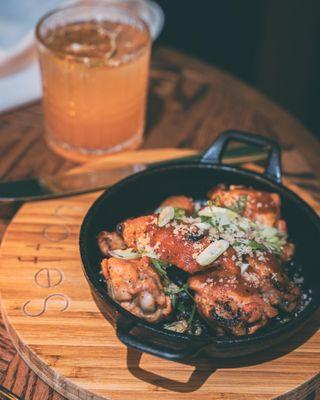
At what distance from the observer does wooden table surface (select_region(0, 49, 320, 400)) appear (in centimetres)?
202

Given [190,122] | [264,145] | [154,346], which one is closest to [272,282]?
[154,346]

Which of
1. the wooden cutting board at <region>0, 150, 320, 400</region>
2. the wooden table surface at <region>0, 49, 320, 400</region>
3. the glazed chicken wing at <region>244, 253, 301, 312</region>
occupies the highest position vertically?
the glazed chicken wing at <region>244, 253, 301, 312</region>

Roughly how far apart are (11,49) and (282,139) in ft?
3.76

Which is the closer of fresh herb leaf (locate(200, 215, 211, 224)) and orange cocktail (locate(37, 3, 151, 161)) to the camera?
fresh herb leaf (locate(200, 215, 211, 224))

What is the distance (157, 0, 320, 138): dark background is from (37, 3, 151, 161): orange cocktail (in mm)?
1668

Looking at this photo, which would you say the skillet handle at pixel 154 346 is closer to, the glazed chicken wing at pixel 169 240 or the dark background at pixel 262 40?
the glazed chicken wing at pixel 169 240

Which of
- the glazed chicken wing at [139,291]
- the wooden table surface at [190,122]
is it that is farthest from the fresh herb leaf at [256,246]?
the wooden table surface at [190,122]

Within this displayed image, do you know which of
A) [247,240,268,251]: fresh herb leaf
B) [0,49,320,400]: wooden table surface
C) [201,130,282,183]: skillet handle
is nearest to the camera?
[247,240,268,251]: fresh herb leaf

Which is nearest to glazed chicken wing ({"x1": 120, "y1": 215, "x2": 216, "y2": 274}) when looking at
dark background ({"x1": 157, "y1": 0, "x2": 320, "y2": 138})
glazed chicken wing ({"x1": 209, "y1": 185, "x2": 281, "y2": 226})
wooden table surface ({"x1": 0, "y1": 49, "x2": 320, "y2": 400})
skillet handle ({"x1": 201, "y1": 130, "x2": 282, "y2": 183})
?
glazed chicken wing ({"x1": 209, "y1": 185, "x2": 281, "y2": 226})

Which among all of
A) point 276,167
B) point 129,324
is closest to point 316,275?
point 276,167

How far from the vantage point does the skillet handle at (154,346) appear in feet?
3.71

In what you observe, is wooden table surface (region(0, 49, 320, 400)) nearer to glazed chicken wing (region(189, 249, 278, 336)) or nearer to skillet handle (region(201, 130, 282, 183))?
skillet handle (region(201, 130, 282, 183))

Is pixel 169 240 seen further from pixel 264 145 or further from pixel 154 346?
pixel 264 145

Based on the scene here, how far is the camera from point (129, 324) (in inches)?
46.7
